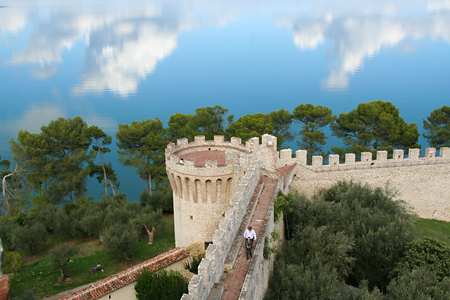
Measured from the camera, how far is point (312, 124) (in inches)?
969

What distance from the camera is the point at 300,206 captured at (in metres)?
14.2

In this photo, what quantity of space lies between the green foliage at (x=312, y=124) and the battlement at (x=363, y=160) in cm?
617

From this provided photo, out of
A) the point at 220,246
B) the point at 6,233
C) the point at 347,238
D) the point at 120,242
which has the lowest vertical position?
the point at 6,233

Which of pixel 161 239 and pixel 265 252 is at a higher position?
pixel 265 252

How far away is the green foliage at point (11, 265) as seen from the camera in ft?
45.0

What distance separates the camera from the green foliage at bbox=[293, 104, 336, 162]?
23828 mm

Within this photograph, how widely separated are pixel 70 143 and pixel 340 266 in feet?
57.1

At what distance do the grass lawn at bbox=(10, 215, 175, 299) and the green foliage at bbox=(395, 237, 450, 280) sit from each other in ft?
32.3

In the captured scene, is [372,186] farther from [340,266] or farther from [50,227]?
[50,227]

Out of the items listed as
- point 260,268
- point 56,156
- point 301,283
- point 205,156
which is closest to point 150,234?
point 205,156

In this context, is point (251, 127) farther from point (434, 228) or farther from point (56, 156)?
point (56, 156)

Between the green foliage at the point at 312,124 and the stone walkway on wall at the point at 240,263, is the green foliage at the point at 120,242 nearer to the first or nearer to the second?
the stone walkway on wall at the point at 240,263

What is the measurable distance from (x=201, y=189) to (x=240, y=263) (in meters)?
4.31

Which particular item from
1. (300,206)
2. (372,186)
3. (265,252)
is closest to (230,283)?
(265,252)
